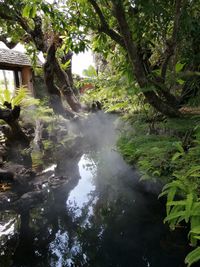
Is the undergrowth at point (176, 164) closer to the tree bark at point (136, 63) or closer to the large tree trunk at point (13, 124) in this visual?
the tree bark at point (136, 63)

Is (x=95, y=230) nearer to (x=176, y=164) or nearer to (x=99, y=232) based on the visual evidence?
(x=99, y=232)

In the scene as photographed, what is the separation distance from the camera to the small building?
45.1 ft

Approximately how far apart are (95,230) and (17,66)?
12623mm

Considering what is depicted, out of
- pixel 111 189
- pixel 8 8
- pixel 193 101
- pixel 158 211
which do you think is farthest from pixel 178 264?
pixel 8 8

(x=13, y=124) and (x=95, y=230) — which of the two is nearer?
(x=95, y=230)

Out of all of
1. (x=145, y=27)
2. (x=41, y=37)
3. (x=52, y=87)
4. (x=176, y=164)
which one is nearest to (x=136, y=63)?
(x=145, y=27)

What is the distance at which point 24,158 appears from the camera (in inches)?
285

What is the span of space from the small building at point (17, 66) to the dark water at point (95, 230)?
1006cm

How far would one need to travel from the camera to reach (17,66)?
14.7m

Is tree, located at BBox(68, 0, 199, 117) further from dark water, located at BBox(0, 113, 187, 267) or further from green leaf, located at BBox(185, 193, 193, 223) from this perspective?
green leaf, located at BBox(185, 193, 193, 223)

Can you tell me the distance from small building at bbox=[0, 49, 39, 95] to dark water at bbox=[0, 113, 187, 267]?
33.0ft

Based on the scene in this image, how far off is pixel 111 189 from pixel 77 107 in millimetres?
6044

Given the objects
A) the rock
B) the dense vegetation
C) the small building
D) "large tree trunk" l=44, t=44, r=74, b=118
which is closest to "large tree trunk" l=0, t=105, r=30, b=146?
the dense vegetation

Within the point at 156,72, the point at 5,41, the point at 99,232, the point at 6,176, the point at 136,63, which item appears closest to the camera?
the point at 99,232
